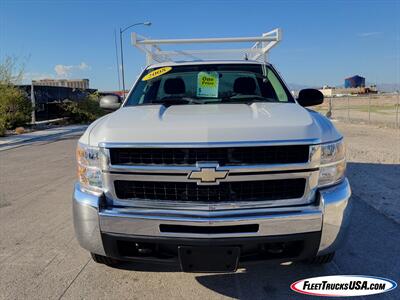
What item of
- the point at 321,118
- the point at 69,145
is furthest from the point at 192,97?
the point at 69,145

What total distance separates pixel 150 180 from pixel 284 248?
1080 mm

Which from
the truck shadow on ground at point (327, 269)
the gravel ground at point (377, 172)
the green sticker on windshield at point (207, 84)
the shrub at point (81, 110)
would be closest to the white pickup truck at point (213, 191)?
the truck shadow on ground at point (327, 269)

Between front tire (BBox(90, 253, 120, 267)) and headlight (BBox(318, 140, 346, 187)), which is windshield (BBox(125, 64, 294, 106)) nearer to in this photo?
headlight (BBox(318, 140, 346, 187))

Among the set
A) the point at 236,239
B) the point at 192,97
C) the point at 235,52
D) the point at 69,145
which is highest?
the point at 235,52

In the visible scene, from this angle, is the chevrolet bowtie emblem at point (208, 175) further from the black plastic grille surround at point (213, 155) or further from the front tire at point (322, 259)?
the front tire at point (322, 259)

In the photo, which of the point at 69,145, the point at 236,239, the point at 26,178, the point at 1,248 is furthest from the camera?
the point at 69,145

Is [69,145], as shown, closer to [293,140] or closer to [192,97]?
[192,97]

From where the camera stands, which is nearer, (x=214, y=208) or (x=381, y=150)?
(x=214, y=208)

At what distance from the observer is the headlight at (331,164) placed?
282 cm

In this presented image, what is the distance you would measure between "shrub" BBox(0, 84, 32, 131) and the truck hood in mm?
16087

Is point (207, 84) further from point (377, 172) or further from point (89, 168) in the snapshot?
point (377, 172)

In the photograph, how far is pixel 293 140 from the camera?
8.88 ft

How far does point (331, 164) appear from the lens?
2855mm

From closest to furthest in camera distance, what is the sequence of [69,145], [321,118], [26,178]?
[321,118] → [26,178] → [69,145]
